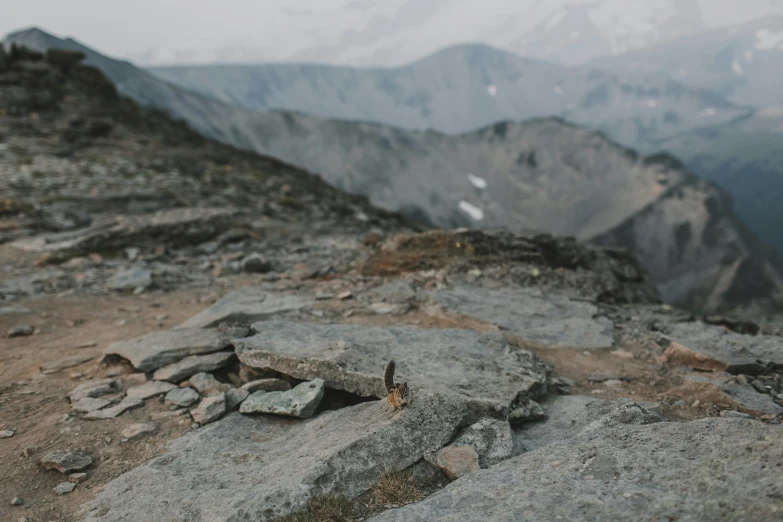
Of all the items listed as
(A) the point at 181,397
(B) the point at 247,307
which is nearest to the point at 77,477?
(A) the point at 181,397

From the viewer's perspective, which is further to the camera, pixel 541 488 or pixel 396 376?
pixel 396 376

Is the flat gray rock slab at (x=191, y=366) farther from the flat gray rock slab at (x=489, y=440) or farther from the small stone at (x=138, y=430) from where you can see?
the flat gray rock slab at (x=489, y=440)

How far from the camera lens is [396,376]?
18.8 feet

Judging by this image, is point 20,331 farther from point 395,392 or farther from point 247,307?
point 395,392

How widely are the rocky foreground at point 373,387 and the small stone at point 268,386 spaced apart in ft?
0.09

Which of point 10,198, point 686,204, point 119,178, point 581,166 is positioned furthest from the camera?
point 581,166

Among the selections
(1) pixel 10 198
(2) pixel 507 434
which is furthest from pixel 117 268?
(2) pixel 507 434

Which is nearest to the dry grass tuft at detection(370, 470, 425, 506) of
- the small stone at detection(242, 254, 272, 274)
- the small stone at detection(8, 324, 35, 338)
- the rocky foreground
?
the rocky foreground

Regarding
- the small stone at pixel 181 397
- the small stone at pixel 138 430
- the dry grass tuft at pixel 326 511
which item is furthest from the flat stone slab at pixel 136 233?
the dry grass tuft at pixel 326 511

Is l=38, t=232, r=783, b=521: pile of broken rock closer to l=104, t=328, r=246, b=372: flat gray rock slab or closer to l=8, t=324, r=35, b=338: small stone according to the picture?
l=104, t=328, r=246, b=372: flat gray rock slab

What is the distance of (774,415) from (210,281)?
10443mm

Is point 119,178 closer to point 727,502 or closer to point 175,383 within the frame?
point 175,383

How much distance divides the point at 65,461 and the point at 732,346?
8.57 m

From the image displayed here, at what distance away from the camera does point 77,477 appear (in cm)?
454
